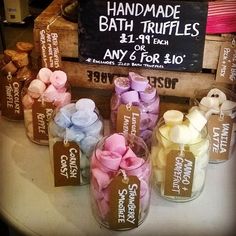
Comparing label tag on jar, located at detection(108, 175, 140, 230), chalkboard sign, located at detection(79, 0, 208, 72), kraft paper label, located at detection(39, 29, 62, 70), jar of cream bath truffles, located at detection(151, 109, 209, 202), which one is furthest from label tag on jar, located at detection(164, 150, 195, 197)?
kraft paper label, located at detection(39, 29, 62, 70)

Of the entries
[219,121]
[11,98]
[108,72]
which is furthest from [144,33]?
[11,98]

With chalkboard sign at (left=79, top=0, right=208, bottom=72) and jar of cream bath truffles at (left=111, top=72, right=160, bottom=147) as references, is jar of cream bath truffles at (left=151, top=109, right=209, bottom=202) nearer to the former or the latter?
jar of cream bath truffles at (left=111, top=72, right=160, bottom=147)

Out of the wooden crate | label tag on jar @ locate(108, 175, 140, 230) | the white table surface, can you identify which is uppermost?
the wooden crate

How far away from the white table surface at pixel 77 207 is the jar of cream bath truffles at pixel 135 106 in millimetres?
158

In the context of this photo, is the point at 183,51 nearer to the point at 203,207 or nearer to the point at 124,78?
the point at 124,78

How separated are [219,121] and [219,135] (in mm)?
36

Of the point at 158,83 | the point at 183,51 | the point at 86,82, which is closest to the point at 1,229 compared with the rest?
the point at 86,82

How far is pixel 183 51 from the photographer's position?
3.32ft

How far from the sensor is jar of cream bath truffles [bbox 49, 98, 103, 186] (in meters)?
0.87

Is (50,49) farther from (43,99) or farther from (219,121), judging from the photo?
(219,121)

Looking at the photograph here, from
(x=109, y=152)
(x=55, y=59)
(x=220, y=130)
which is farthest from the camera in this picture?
(x=55, y=59)

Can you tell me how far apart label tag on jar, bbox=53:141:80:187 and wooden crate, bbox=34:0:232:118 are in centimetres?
28

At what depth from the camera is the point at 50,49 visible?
107cm

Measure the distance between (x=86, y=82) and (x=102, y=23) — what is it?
0.18 m
